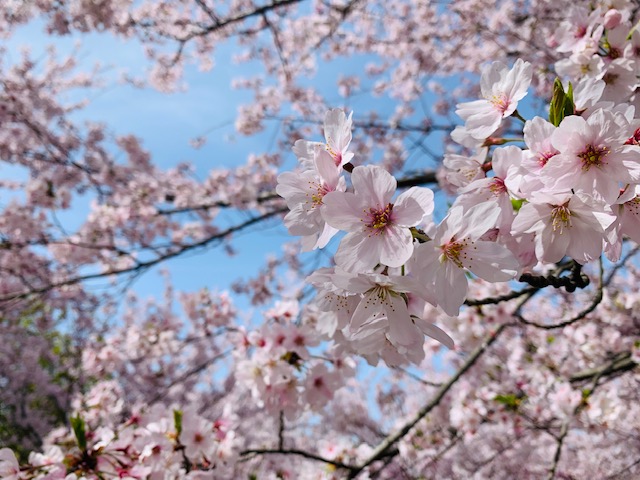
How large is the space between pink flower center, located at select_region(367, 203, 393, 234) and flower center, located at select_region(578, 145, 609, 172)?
0.46 m

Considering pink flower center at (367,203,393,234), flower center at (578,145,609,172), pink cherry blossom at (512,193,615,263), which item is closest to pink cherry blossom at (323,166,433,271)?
pink flower center at (367,203,393,234)

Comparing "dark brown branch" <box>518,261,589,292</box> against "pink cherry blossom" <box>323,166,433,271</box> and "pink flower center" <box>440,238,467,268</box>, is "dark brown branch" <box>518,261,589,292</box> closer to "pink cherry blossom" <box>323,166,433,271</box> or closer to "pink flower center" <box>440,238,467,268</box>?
"pink flower center" <box>440,238,467,268</box>

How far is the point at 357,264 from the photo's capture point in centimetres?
101

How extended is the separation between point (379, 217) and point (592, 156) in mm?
511

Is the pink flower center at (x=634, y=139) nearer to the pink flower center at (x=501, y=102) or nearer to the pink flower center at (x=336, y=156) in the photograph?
the pink flower center at (x=501, y=102)

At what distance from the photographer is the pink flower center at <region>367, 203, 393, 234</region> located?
1042 millimetres

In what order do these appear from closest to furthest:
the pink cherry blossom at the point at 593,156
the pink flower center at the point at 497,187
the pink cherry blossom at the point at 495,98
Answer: the pink cherry blossom at the point at 593,156 < the pink flower center at the point at 497,187 < the pink cherry blossom at the point at 495,98

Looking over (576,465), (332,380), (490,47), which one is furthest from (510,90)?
(490,47)

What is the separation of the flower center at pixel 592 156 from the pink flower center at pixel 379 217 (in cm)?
46

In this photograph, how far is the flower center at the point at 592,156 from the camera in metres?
0.98

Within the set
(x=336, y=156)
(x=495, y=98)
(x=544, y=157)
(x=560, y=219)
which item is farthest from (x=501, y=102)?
(x=336, y=156)

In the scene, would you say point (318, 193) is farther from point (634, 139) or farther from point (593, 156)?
point (634, 139)

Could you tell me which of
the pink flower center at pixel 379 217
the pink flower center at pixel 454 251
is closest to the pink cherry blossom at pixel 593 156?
the pink flower center at pixel 454 251

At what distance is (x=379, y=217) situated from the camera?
1053mm
